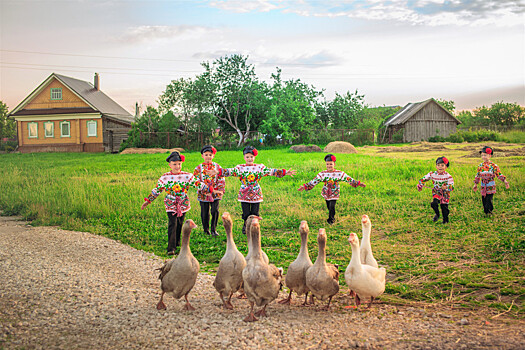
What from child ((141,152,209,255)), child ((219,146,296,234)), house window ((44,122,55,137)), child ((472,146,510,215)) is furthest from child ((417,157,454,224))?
house window ((44,122,55,137))

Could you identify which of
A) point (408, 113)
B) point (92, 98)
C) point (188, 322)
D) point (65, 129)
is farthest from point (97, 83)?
point (188, 322)

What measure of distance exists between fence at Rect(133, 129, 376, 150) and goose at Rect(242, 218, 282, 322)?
27.9 meters

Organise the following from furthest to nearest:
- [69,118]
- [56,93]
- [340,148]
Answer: [69,118] → [56,93] → [340,148]

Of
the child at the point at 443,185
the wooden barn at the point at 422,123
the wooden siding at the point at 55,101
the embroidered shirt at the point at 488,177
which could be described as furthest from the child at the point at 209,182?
the wooden barn at the point at 422,123

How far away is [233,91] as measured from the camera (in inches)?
1364

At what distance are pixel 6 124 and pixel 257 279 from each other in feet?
81.5

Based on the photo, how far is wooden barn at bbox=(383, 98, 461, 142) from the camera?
41.3m

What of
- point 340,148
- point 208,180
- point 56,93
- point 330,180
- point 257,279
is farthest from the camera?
point 56,93

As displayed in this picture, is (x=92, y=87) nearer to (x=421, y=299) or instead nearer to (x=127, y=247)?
(x=127, y=247)

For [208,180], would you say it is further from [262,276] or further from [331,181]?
[262,276]

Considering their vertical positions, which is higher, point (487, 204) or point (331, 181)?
point (331, 181)

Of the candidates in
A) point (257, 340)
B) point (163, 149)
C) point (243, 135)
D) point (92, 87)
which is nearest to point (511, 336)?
point (257, 340)

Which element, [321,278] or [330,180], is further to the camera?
[330,180]

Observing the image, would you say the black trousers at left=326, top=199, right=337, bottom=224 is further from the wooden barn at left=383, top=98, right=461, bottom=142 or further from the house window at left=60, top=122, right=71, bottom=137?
the wooden barn at left=383, top=98, right=461, bottom=142
